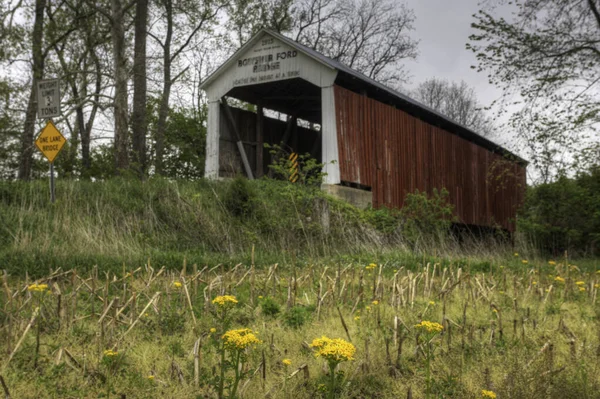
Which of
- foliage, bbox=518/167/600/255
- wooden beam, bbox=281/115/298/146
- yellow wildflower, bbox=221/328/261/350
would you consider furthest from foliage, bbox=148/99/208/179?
yellow wildflower, bbox=221/328/261/350

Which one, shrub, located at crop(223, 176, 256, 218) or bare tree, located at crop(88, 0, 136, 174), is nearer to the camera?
shrub, located at crop(223, 176, 256, 218)

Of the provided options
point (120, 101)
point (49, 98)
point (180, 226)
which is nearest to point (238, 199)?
point (180, 226)

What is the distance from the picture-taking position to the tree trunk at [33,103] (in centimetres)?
1612


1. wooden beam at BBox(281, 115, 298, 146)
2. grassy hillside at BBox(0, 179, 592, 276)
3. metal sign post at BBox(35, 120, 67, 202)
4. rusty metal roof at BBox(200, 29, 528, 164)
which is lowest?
grassy hillside at BBox(0, 179, 592, 276)

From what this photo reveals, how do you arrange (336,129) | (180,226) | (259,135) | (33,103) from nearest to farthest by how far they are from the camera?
(180,226) → (336,129) → (259,135) → (33,103)

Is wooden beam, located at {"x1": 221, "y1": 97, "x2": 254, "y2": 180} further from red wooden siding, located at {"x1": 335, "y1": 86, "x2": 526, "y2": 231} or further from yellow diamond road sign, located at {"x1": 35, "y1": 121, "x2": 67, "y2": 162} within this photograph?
yellow diamond road sign, located at {"x1": 35, "y1": 121, "x2": 67, "y2": 162}

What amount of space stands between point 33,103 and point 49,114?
26.2ft

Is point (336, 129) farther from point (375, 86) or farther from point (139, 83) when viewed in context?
point (139, 83)

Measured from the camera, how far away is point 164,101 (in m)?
21.5

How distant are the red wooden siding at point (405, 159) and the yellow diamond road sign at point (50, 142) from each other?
633cm

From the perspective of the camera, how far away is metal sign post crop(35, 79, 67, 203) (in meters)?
10.2

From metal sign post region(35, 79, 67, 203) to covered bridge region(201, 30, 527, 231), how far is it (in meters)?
5.37

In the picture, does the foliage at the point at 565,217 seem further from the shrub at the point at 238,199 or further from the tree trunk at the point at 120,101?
the tree trunk at the point at 120,101

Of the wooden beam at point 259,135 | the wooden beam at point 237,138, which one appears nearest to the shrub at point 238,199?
the wooden beam at point 237,138
